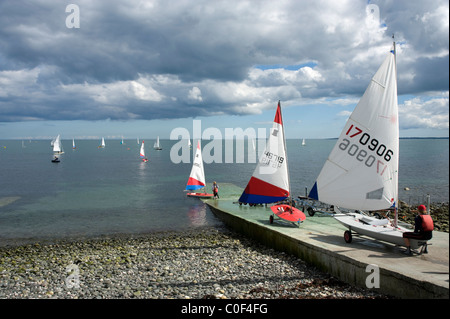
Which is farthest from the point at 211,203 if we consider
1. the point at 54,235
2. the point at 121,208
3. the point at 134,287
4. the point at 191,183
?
the point at 134,287

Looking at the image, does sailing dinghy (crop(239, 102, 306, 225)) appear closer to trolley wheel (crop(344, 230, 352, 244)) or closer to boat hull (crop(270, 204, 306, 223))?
boat hull (crop(270, 204, 306, 223))

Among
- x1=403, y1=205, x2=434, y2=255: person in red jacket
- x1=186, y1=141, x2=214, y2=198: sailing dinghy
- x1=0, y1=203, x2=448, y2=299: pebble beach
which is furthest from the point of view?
x1=186, y1=141, x2=214, y2=198: sailing dinghy

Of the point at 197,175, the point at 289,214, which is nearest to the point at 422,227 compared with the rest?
the point at 289,214

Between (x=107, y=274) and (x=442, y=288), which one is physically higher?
(x=442, y=288)

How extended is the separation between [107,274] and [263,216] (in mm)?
10576

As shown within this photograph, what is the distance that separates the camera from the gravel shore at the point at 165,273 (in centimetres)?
1040

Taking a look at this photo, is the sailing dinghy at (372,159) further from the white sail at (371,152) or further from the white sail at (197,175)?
the white sail at (197,175)

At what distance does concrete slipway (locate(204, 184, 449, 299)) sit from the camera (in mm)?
8398

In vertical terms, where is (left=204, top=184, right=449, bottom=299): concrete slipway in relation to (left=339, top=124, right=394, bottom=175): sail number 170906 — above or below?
below

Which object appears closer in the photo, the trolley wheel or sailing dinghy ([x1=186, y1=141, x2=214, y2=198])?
the trolley wheel

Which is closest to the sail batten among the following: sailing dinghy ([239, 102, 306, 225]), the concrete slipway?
sailing dinghy ([239, 102, 306, 225])

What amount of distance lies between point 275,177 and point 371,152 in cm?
519

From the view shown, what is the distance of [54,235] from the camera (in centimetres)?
2128

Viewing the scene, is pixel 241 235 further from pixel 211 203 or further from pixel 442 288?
pixel 442 288
